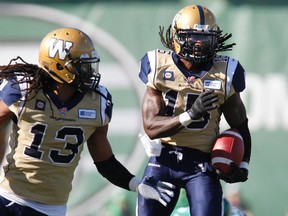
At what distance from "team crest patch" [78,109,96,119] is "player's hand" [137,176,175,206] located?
0.52 meters

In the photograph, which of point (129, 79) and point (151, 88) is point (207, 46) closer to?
point (151, 88)

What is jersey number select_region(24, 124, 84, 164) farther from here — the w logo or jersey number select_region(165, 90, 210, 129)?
jersey number select_region(165, 90, 210, 129)

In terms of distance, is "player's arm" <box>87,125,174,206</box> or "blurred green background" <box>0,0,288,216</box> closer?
"player's arm" <box>87,125,174,206</box>

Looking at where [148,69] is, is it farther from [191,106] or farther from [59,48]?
[59,48]

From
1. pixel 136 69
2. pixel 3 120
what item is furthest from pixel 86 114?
pixel 136 69

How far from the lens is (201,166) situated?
5.67m

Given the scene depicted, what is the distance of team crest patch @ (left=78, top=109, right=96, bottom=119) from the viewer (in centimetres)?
503

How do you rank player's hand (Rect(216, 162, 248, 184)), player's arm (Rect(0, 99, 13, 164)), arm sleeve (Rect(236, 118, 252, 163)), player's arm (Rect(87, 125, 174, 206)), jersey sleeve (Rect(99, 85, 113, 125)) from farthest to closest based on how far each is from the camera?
1. arm sleeve (Rect(236, 118, 252, 163))
2. player's hand (Rect(216, 162, 248, 184))
3. player's arm (Rect(87, 125, 174, 206))
4. jersey sleeve (Rect(99, 85, 113, 125))
5. player's arm (Rect(0, 99, 13, 164))

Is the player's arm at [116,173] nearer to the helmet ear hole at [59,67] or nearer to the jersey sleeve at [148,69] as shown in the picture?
the helmet ear hole at [59,67]

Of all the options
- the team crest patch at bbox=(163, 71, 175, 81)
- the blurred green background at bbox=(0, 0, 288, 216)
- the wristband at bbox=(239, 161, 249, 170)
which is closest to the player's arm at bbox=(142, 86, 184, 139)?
the team crest patch at bbox=(163, 71, 175, 81)

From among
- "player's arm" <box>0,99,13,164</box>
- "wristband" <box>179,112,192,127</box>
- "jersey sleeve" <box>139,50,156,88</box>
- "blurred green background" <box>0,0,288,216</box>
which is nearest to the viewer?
"player's arm" <box>0,99,13,164</box>

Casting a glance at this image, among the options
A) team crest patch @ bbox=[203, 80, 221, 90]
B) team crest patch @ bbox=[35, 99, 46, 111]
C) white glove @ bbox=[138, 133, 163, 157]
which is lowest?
white glove @ bbox=[138, 133, 163, 157]

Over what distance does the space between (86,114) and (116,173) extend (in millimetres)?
485

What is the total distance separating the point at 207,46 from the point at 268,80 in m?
3.54
